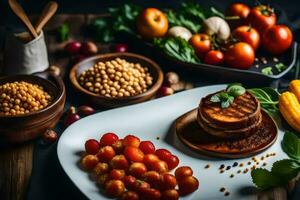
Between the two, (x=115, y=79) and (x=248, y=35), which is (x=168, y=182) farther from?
(x=248, y=35)

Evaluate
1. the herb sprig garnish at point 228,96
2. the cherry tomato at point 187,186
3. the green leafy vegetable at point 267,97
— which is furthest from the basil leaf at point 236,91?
the cherry tomato at point 187,186

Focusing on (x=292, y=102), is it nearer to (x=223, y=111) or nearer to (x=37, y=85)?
(x=223, y=111)

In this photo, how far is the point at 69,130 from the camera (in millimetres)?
3307

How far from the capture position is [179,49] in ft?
13.4

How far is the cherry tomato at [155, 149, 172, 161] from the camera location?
3115 mm

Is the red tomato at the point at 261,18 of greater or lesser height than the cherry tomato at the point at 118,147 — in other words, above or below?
above

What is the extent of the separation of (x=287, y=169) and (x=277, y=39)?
1.49m

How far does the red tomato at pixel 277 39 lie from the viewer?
4.18 metres

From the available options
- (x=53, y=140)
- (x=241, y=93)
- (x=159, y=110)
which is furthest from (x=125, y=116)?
(x=241, y=93)

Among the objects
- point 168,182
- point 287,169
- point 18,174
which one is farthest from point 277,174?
point 18,174

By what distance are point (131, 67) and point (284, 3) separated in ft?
5.79

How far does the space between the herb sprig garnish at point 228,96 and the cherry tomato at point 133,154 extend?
0.54 meters

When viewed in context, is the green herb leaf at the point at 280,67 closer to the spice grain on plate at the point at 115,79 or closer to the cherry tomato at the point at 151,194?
the spice grain on plate at the point at 115,79

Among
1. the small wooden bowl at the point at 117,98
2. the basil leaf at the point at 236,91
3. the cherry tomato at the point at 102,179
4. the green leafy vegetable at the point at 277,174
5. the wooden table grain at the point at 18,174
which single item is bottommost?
the wooden table grain at the point at 18,174
